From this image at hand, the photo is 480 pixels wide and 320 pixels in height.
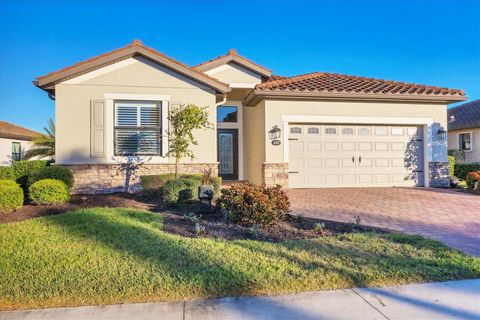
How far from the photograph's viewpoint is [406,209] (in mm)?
8180

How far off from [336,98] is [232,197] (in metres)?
7.29

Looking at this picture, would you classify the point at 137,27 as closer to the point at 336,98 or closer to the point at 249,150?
the point at 249,150

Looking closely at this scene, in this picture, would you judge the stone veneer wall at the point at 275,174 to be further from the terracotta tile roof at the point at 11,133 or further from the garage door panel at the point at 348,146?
the terracotta tile roof at the point at 11,133

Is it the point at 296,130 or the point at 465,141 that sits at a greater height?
the point at 465,141

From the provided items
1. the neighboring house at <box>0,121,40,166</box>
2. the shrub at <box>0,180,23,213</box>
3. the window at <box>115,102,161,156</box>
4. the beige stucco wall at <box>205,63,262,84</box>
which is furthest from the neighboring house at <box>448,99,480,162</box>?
the neighboring house at <box>0,121,40,166</box>

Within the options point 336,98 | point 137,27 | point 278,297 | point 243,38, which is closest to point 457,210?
point 336,98

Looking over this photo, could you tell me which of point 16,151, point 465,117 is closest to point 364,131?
point 465,117

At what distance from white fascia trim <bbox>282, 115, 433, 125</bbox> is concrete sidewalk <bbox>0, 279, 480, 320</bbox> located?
8812 millimetres

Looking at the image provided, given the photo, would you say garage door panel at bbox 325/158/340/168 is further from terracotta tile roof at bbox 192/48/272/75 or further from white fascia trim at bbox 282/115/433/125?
terracotta tile roof at bbox 192/48/272/75

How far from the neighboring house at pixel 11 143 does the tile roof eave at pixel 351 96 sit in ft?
65.6

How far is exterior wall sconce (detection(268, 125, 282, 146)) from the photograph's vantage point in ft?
38.5

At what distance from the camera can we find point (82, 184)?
1045 cm

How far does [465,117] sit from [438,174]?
13656 mm

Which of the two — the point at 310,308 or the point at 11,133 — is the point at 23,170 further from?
the point at 11,133
